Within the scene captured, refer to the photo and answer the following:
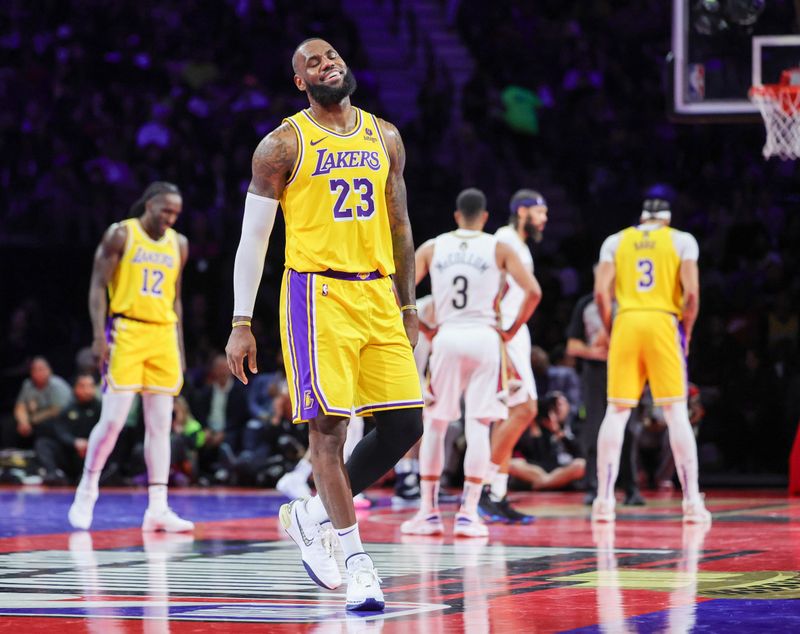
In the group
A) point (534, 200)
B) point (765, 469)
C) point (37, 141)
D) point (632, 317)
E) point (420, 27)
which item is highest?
point (420, 27)

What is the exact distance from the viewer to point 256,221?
5176 mm

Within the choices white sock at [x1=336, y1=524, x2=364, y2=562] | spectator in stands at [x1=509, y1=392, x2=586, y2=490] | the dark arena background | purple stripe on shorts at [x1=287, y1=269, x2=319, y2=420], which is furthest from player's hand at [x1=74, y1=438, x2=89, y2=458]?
white sock at [x1=336, y1=524, x2=364, y2=562]

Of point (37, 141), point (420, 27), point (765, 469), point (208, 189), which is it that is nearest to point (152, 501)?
point (765, 469)

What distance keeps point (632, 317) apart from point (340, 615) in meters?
5.20

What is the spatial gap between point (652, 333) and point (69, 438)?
7479 mm

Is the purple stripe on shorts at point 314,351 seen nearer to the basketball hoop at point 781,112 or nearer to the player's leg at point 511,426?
the player's leg at point 511,426

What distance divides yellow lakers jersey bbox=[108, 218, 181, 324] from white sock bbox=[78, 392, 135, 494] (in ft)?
1.76

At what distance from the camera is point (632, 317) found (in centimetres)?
951

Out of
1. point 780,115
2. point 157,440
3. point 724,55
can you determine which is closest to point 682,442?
point 780,115

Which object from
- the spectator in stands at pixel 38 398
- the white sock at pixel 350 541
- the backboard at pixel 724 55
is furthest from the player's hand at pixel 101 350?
the spectator in stands at pixel 38 398

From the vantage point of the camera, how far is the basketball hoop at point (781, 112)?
10383 mm

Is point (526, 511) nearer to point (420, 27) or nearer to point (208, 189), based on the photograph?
point (208, 189)

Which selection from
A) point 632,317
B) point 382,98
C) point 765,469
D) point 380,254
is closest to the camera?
point 380,254

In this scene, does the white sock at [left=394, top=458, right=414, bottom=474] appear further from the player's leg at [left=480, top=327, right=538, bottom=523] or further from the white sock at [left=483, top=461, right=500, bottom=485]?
the white sock at [left=483, top=461, right=500, bottom=485]
